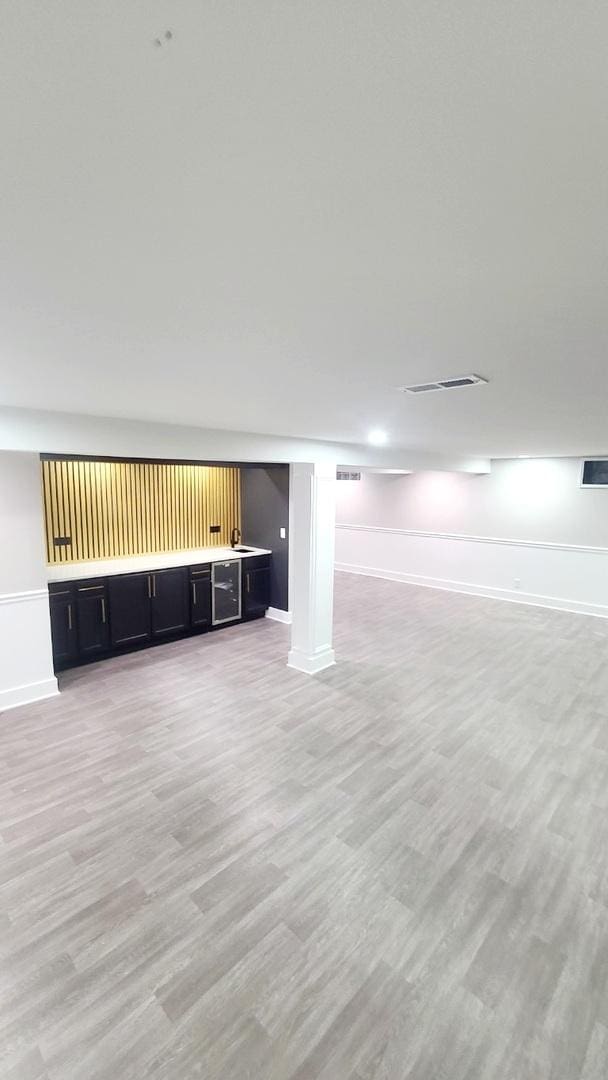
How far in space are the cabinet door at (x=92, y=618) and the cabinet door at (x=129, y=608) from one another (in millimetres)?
72

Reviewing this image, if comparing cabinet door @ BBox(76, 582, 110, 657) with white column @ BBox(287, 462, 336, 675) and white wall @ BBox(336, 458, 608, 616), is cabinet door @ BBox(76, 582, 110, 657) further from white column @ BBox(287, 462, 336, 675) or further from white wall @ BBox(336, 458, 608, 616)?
white wall @ BBox(336, 458, 608, 616)

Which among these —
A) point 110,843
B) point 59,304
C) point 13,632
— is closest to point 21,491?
point 13,632

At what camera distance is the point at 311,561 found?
187 inches

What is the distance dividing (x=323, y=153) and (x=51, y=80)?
31 centimetres

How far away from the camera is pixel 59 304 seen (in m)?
1.12

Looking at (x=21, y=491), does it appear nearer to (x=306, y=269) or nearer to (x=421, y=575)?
(x=306, y=269)

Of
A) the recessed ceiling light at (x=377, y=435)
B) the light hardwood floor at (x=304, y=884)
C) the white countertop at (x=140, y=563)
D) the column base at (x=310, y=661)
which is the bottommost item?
the light hardwood floor at (x=304, y=884)

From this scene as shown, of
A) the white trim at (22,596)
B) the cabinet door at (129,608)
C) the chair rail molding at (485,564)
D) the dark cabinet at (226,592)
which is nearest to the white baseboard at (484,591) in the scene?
the chair rail molding at (485,564)

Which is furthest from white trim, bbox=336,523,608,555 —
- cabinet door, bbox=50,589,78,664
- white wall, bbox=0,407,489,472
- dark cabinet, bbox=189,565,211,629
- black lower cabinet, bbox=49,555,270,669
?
cabinet door, bbox=50,589,78,664

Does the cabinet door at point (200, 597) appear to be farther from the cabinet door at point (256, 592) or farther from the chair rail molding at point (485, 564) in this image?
the chair rail molding at point (485, 564)

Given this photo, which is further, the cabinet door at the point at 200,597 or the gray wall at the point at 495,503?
the gray wall at the point at 495,503

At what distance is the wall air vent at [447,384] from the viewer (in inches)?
72.0

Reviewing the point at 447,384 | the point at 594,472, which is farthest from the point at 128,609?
the point at 594,472

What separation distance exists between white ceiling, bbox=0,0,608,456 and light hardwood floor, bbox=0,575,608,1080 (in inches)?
92.4
